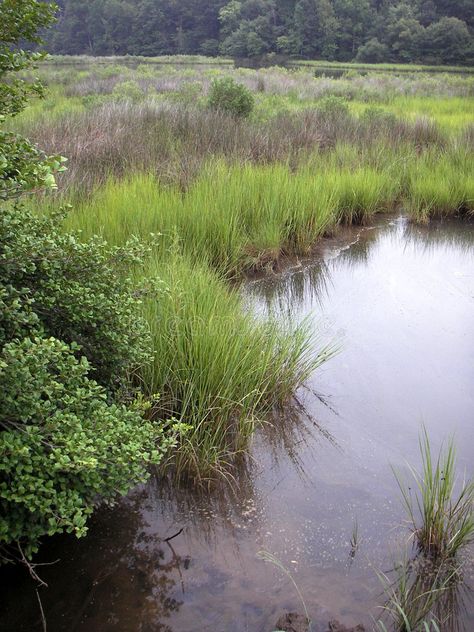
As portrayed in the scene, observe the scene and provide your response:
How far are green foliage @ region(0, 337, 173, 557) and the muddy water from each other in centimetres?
35

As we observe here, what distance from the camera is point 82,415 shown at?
5.88 ft

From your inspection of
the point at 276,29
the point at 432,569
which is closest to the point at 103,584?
the point at 432,569

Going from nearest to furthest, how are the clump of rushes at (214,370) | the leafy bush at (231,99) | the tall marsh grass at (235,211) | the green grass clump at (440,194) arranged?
the clump of rushes at (214,370) < the tall marsh grass at (235,211) < the green grass clump at (440,194) < the leafy bush at (231,99)

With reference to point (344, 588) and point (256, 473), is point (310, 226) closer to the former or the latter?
point (256, 473)

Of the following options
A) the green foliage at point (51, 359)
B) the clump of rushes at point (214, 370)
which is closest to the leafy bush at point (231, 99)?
the clump of rushes at point (214, 370)

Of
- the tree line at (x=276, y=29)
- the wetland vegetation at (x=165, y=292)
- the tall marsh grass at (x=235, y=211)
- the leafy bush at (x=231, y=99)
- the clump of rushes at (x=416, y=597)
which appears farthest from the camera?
the tree line at (x=276, y=29)

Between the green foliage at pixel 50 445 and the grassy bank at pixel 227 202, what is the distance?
71cm

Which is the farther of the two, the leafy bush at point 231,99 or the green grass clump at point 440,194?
the leafy bush at point 231,99

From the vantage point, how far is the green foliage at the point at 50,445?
156cm

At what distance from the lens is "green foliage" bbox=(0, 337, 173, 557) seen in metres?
1.56

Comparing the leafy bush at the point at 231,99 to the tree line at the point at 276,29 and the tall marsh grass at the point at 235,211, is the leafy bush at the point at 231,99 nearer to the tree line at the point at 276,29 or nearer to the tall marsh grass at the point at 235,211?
the tall marsh grass at the point at 235,211

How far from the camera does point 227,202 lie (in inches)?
203

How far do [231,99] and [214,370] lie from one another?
7858 millimetres

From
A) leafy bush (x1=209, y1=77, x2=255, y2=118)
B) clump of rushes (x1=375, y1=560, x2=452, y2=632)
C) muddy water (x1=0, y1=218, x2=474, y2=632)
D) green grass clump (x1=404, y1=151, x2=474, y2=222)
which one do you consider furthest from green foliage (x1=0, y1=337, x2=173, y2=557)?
leafy bush (x1=209, y1=77, x2=255, y2=118)
